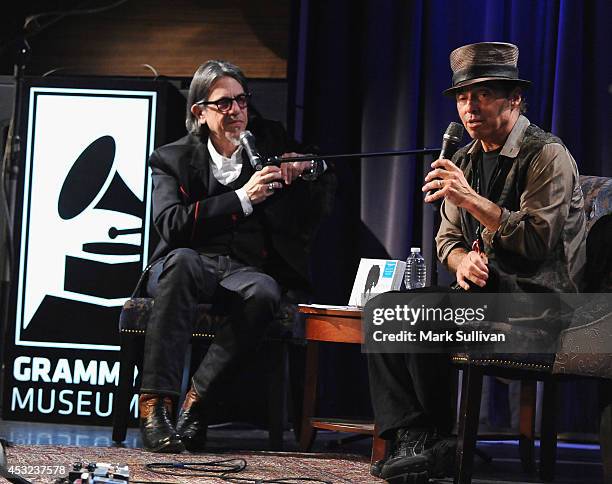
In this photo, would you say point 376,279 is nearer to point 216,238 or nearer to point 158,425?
point 216,238

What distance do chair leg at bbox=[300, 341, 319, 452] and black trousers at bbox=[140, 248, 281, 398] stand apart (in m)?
0.26

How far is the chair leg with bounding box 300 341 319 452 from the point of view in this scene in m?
3.53

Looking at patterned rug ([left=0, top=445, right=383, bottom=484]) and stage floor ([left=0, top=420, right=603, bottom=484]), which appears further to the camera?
stage floor ([left=0, top=420, right=603, bottom=484])

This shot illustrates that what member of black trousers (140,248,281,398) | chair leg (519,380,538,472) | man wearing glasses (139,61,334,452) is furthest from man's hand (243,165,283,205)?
chair leg (519,380,538,472)

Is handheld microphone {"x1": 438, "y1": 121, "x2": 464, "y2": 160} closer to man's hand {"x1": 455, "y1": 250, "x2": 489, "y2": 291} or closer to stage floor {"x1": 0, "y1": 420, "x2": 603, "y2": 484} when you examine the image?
man's hand {"x1": 455, "y1": 250, "x2": 489, "y2": 291}

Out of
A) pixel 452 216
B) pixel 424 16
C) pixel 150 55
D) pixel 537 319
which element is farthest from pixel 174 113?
pixel 537 319

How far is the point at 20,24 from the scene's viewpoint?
8.20ft

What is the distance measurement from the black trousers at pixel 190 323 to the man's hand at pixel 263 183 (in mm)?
298

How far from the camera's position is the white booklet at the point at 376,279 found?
11.5 ft

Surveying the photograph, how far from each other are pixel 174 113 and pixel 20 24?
5.54 ft

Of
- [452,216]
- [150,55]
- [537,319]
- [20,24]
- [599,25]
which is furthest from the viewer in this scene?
[150,55]

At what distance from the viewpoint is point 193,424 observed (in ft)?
10.9

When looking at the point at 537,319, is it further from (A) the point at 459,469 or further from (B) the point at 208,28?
(B) the point at 208,28

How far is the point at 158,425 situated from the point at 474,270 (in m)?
1.10
